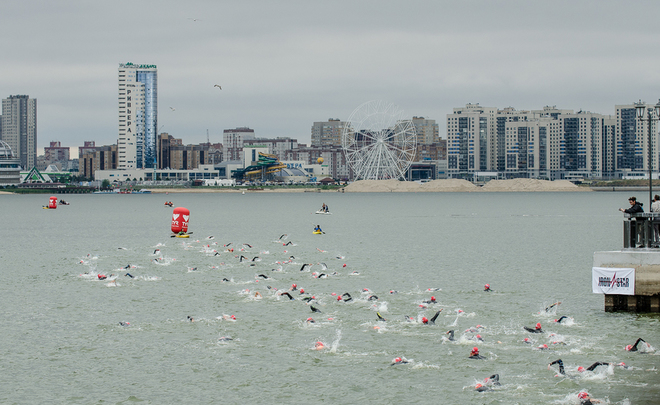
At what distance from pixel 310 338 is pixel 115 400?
7925mm

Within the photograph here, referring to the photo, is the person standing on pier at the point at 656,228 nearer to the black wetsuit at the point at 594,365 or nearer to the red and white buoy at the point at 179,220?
the black wetsuit at the point at 594,365

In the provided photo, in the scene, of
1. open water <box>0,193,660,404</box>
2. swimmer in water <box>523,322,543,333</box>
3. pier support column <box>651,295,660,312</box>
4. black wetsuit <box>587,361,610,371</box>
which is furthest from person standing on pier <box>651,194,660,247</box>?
black wetsuit <box>587,361,610,371</box>

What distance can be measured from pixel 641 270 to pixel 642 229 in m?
2.19

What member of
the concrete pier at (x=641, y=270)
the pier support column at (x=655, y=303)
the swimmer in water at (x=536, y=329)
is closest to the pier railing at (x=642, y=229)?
the concrete pier at (x=641, y=270)

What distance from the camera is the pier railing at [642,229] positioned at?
88.3ft

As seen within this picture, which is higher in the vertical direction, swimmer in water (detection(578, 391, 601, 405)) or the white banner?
the white banner

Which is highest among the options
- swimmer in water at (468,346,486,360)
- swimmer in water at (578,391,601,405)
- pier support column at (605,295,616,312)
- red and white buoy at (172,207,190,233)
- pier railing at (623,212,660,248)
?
pier railing at (623,212,660,248)

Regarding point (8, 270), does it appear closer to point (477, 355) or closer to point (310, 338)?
point (310, 338)

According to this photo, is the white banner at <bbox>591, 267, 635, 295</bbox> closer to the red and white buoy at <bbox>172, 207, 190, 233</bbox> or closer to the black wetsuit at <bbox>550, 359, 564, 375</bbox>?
the black wetsuit at <bbox>550, 359, 564, 375</bbox>

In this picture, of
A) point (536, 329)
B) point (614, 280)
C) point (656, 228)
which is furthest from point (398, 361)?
point (656, 228)

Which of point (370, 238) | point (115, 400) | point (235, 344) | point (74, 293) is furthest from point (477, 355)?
point (370, 238)

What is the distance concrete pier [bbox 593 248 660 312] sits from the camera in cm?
2562

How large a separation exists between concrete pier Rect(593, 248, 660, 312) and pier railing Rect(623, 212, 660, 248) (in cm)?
75

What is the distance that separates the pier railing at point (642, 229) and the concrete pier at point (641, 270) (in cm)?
75
